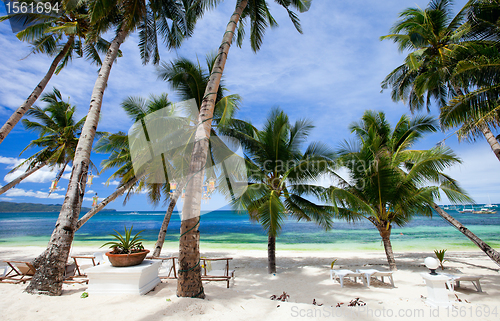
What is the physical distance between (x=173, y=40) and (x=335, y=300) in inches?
357

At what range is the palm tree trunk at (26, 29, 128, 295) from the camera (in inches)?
152

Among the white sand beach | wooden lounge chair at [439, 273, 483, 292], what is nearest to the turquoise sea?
the white sand beach

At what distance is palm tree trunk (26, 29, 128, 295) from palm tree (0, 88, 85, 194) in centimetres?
747

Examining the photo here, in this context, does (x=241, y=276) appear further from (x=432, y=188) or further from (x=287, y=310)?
(x=432, y=188)

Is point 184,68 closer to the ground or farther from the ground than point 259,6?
closer to the ground

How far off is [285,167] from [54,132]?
1179 centimetres

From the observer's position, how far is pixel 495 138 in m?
7.36

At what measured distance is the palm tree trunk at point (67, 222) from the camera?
12.7ft

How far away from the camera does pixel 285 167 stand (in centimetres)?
890

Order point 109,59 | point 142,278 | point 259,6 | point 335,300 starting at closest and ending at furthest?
point 142,278
point 335,300
point 109,59
point 259,6

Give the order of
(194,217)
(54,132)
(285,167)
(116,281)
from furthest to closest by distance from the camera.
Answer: (54,132), (285,167), (194,217), (116,281)

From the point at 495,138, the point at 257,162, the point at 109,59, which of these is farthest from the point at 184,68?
the point at 495,138

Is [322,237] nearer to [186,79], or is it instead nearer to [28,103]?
[186,79]

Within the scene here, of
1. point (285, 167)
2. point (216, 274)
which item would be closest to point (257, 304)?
point (216, 274)
